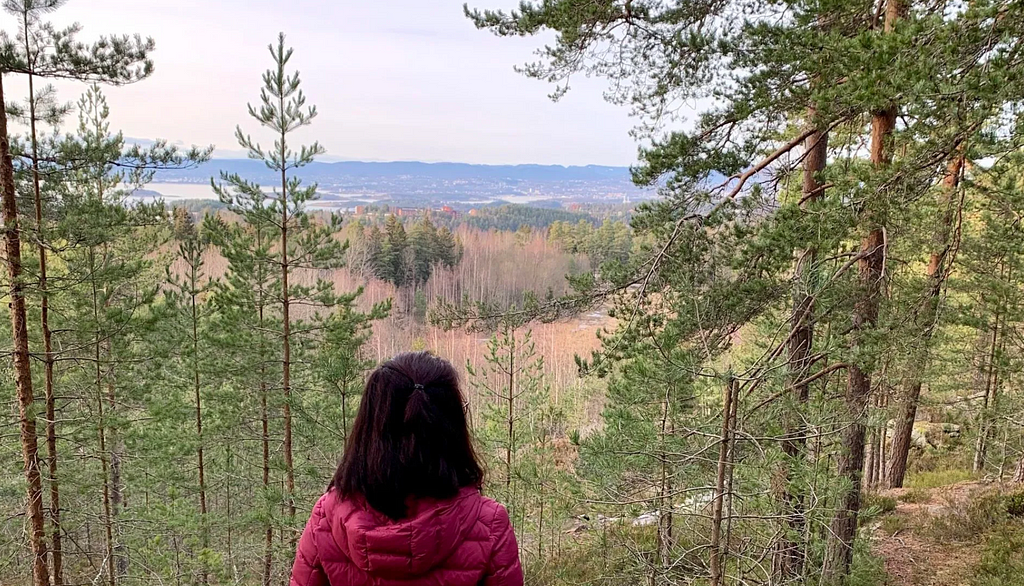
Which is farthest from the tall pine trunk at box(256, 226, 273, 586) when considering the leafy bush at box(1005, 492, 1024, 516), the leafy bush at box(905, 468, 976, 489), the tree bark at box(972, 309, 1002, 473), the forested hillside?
the leafy bush at box(905, 468, 976, 489)

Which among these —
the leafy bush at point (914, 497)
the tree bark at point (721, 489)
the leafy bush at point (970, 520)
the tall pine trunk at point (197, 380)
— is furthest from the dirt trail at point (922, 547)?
the tall pine trunk at point (197, 380)

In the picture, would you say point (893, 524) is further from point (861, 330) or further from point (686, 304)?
point (686, 304)

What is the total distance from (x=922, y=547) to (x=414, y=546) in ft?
27.2

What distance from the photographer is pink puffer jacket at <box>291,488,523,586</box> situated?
4.62ft

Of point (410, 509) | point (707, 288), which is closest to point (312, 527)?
point (410, 509)

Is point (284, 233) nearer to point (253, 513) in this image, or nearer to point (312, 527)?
point (253, 513)

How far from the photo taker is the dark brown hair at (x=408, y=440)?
145 cm

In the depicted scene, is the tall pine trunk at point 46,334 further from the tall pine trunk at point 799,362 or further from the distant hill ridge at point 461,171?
the distant hill ridge at point 461,171

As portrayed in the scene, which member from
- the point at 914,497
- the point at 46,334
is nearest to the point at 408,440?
the point at 46,334

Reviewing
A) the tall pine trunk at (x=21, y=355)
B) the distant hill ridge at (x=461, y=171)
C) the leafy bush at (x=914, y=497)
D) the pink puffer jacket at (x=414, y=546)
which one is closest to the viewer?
the pink puffer jacket at (x=414, y=546)

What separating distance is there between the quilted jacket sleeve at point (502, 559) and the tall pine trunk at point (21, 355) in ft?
15.0

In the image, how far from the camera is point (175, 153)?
16.5 ft

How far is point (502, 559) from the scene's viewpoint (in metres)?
1.48

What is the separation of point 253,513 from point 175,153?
4.09 m
